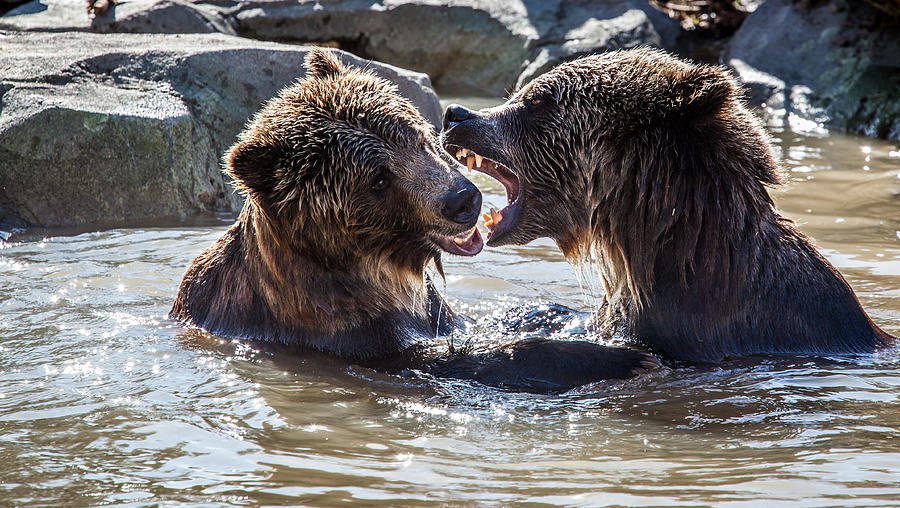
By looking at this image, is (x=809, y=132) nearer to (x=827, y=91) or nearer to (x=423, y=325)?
(x=827, y=91)

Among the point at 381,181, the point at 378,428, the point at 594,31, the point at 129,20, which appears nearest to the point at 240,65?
the point at 129,20

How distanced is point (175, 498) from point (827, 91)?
478 inches

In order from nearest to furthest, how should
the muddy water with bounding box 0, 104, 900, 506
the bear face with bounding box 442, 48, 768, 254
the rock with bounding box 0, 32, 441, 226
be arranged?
the muddy water with bounding box 0, 104, 900, 506, the bear face with bounding box 442, 48, 768, 254, the rock with bounding box 0, 32, 441, 226

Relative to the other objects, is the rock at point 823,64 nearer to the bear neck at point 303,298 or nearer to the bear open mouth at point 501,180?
the bear open mouth at point 501,180

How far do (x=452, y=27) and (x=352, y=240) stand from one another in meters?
11.8

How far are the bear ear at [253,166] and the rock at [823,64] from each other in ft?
31.1

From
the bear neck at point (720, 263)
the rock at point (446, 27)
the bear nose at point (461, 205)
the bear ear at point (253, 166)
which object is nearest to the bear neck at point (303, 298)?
the bear ear at point (253, 166)

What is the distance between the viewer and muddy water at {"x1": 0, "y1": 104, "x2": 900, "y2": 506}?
144 inches


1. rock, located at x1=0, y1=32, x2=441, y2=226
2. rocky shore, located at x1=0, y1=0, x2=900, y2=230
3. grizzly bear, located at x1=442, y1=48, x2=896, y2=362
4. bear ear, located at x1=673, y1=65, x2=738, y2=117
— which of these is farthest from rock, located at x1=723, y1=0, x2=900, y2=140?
bear ear, located at x1=673, y1=65, x2=738, y2=117

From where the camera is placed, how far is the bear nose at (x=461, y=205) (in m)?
5.33

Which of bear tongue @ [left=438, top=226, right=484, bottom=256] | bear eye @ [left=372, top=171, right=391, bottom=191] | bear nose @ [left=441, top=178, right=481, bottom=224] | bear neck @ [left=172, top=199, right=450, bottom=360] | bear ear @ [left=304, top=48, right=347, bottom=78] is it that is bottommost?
bear neck @ [left=172, top=199, right=450, bottom=360]

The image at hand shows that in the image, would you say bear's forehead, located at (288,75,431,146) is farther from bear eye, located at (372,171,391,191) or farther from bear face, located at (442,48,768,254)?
bear face, located at (442,48,768,254)

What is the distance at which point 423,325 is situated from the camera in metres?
6.01

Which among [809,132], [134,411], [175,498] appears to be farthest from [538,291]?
[809,132]
